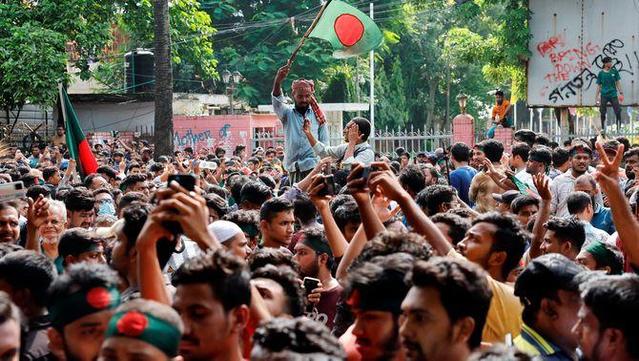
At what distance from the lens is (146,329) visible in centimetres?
376

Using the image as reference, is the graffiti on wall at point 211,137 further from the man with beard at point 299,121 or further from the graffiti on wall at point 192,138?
the man with beard at point 299,121

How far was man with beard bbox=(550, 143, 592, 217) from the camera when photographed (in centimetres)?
991

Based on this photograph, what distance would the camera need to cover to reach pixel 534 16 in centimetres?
2289

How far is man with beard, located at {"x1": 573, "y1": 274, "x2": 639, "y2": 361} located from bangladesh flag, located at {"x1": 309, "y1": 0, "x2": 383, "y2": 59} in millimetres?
8937

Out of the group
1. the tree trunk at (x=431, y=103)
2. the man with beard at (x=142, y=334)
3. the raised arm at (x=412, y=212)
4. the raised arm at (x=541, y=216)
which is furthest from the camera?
the tree trunk at (x=431, y=103)

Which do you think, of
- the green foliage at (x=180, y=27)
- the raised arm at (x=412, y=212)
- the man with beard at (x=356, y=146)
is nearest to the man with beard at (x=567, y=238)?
the raised arm at (x=412, y=212)

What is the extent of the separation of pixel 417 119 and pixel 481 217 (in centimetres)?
4548

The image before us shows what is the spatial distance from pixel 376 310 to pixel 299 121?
22.0ft

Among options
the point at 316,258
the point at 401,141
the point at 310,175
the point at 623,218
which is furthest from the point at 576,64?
the point at 623,218

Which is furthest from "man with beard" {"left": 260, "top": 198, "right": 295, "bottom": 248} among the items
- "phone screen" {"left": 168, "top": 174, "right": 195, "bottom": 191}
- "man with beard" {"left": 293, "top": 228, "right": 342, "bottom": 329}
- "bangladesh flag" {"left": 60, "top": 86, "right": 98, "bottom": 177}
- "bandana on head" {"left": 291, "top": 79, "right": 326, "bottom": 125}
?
"bangladesh flag" {"left": 60, "top": 86, "right": 98, "bottom": 177}

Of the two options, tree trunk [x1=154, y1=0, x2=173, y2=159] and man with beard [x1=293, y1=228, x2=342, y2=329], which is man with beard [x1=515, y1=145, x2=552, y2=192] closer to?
man with beard [x1=293, y1=228, x2=342, y2=329]

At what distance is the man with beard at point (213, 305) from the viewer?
419 cm

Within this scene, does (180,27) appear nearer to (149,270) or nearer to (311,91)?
(311,91)

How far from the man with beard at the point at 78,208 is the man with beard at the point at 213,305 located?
15.1 ft
